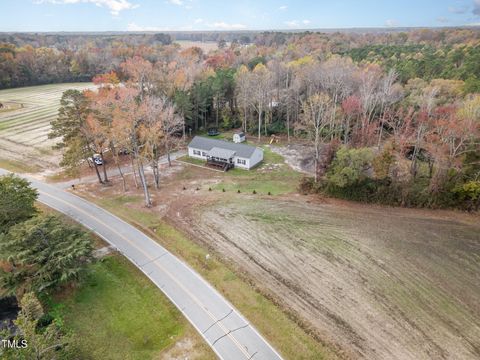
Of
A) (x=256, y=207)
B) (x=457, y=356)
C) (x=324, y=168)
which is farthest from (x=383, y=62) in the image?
(x=457, y=356)

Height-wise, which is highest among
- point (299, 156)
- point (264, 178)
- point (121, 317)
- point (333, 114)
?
point (333, 114)

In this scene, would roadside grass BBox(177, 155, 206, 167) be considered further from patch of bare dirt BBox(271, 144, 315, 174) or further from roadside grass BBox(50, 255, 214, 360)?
roadside grass BBox(50, 255, 214, 360)

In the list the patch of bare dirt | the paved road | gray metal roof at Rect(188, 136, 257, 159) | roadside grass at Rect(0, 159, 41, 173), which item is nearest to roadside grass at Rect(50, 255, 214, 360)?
the paved road

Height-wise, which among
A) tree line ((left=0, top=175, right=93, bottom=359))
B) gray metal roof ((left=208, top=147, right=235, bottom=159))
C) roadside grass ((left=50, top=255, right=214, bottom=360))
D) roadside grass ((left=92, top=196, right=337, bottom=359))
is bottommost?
roadside grass ((left=92, top=196, right=337, bottom=359))

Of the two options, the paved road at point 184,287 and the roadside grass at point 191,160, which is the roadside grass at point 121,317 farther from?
the roadside grass at point 191,160

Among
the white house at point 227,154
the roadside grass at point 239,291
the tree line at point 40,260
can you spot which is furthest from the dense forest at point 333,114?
the tree line at point 40,260

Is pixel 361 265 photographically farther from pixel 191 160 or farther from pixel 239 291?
pixel 191 160

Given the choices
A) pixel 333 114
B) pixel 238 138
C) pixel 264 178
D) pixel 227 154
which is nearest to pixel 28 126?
pixel 238 138
